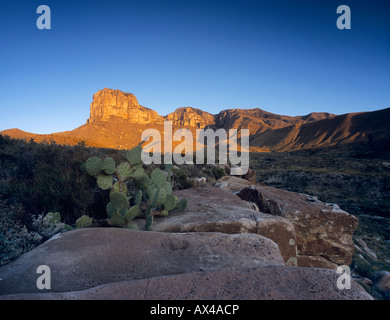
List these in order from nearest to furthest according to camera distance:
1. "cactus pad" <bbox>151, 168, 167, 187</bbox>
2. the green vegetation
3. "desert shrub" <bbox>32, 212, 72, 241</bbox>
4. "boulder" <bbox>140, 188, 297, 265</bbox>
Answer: the green vegetation → "desert shrub" <bbox>32, 212, 72, 241</bbox> → "boulder" <bbox>140, 188, 297, 265</bbox> → "cactus pad" <bbox>151, 168, 167, 187</bbox>

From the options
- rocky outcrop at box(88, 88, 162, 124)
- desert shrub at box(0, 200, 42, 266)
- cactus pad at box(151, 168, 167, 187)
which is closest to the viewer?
desert shrub at box(0, 200, 42, 266)

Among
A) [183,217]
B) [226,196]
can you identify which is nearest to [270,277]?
[183,217]

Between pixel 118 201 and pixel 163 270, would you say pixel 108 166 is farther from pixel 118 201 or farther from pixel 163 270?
pixel 163 270

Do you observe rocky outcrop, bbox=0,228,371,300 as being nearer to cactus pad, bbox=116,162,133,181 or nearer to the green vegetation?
the green vegetation

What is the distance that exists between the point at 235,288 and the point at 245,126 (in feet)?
419

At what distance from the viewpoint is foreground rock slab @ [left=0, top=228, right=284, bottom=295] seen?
2.42 m

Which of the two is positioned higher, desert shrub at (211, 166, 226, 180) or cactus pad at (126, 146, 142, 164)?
cactus pad at (126, 146, 142, 164)

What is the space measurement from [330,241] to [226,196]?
3.01 m

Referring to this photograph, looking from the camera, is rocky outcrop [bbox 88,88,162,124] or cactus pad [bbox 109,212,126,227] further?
rocky outcrop [bbox 88,88,162,124]

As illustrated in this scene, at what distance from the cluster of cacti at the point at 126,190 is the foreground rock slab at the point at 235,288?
7.67ft

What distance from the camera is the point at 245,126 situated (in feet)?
411

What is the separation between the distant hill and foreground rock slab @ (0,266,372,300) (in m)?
11.1

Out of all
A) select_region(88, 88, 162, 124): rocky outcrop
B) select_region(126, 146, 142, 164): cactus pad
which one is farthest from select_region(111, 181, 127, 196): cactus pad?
select_region(88, 88, 162, 124): rocky outcrop
